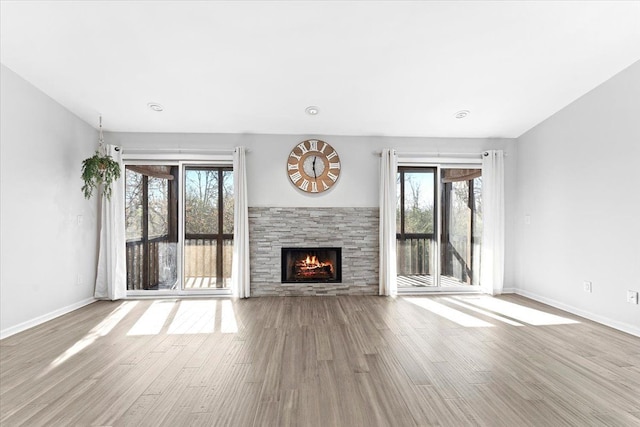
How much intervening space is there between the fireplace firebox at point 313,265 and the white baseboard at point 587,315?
9.39 ft

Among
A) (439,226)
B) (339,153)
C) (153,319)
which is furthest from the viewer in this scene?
(439,226)

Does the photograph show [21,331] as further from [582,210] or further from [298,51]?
[582,210]

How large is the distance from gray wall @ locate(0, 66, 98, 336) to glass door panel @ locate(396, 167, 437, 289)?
4575 mm

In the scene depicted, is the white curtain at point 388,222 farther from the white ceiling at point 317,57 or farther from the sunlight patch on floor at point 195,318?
the sunlight patch on floor at point 195,318

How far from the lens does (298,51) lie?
312cm

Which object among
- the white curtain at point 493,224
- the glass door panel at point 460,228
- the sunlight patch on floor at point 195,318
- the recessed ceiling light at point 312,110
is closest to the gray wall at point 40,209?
the sunlight patch on floor at point 195,318

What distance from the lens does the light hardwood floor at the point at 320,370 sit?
1.93m

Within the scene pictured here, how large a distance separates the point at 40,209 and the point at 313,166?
135 inches

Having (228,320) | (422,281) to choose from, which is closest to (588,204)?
(422,281)

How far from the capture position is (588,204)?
3.85m

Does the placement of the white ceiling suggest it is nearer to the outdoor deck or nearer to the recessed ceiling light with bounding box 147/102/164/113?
the recessed ceiling light with bounding box 147/102/164/113

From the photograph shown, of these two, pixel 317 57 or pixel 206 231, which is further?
pixel 206 231

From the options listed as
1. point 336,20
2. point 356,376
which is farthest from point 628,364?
point 336,20

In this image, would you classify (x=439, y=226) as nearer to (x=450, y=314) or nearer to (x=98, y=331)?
(x=450, y=314)
